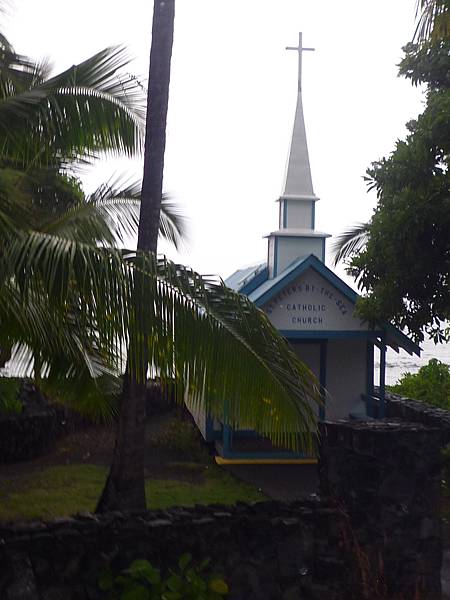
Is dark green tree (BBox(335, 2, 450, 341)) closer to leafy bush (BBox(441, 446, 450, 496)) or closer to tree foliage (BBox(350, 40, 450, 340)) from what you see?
tree foliage (BBox(350, 40, 450, 340))

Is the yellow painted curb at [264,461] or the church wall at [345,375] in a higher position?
the church wall at [345,375]

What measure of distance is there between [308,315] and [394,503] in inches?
263

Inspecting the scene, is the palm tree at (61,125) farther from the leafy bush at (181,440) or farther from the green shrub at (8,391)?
the leafy bush at (181,440)

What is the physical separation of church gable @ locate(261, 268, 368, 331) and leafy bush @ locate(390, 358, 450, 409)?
289cm

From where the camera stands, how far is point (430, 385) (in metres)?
17.0

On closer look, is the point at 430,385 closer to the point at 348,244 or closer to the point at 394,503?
the point at 348,244

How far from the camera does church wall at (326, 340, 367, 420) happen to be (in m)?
16.1

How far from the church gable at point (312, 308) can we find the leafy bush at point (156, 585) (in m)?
7.96

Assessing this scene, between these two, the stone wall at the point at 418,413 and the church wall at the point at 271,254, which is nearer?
the stone wall at the point at 418,413

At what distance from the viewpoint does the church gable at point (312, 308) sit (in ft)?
47.4

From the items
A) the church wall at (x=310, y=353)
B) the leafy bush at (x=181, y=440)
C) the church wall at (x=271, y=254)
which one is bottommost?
the leafy bush at (x=181, y=440)

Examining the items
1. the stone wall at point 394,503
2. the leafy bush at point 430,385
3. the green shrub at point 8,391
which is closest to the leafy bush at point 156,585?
the stone wall at point 394,503

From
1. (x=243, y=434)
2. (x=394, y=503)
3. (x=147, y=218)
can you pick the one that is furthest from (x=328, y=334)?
(x=394, y=503)

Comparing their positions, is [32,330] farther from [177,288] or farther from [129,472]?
[129,472]
